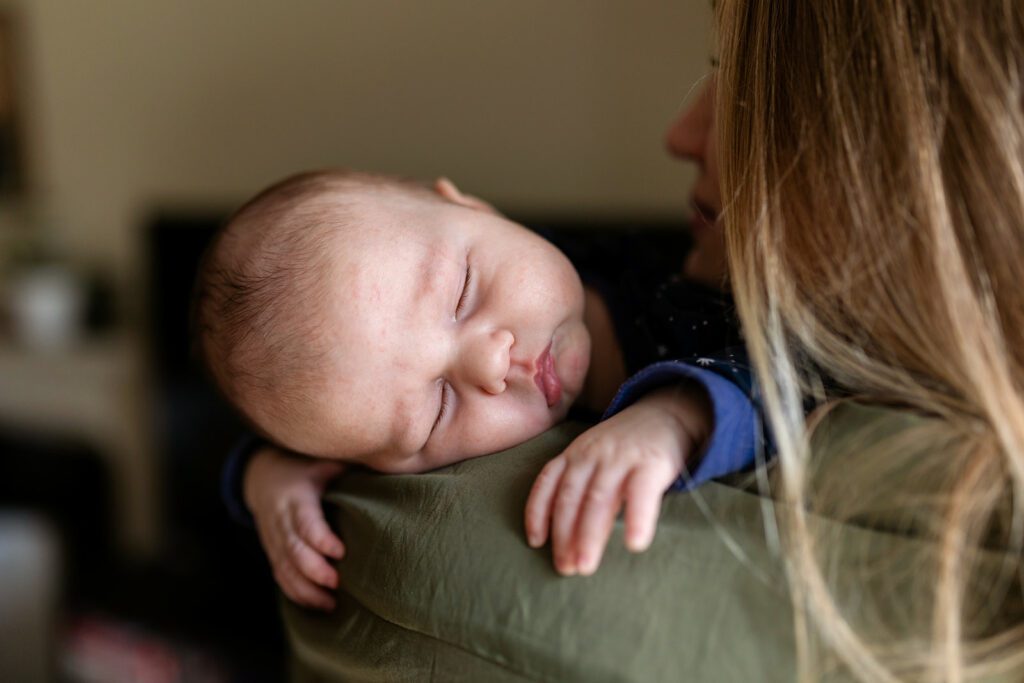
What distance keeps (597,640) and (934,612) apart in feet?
0.59

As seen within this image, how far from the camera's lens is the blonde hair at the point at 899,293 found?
481 millimetres

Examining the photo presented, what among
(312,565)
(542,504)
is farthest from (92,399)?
(542,504)

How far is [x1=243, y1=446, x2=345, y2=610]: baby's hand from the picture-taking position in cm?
76

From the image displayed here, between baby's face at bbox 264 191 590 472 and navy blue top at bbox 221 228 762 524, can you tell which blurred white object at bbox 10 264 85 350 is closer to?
navy blue top at bbox 221 228 762 524

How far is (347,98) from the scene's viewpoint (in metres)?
2.48

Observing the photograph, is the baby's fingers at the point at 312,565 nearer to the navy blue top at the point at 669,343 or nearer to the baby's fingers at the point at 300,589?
the baby's fingers at the point at 300,589

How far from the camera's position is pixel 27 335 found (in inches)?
114

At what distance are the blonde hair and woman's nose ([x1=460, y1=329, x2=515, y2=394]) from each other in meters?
0.23

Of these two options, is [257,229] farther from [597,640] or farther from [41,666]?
[41,666]

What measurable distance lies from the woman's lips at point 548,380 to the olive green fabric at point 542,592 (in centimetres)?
13

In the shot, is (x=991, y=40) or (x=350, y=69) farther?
(x=350, y=69)

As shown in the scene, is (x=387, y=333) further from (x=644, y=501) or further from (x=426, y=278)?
(x=644, y=501)

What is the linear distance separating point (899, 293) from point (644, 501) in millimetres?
199

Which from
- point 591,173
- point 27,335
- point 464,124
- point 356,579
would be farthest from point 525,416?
point 27,335
